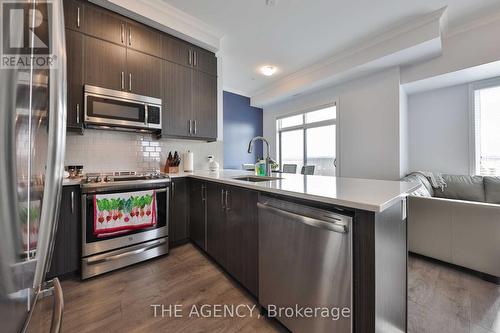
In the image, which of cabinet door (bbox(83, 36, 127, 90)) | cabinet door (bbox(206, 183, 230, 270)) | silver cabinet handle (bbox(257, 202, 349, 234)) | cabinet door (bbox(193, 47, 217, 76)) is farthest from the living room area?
cabinet door (bbox(83, 36, 127, 90))

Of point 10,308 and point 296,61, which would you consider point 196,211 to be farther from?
point 296,61

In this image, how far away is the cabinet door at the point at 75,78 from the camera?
1.97 metres

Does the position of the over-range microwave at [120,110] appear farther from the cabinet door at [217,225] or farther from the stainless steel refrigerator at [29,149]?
the stainless steel refrigerator at [29,149]

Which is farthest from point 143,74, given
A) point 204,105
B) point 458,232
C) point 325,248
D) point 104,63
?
point 458,232

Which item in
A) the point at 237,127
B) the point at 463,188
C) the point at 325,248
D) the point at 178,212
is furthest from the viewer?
the point at 237,127

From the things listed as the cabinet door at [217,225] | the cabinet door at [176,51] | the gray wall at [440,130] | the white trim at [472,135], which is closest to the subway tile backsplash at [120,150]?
the cabinet door at [176,51]

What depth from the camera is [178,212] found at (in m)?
2.43

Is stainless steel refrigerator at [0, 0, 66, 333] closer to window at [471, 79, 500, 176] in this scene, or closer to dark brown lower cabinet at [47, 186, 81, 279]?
dark brown lower cabinet at [47, 186, 81, 279]

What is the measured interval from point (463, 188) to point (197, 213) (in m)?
3.71

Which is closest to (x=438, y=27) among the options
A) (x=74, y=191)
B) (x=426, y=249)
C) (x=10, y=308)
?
(x=426, y=249)

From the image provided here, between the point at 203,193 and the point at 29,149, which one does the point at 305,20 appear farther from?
the point at 29,149

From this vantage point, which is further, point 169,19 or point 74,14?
point 169,19

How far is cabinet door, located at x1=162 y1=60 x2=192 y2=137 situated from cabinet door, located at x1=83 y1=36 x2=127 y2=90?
0.47 metres

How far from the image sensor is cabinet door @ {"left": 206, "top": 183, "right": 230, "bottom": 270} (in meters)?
1.80
